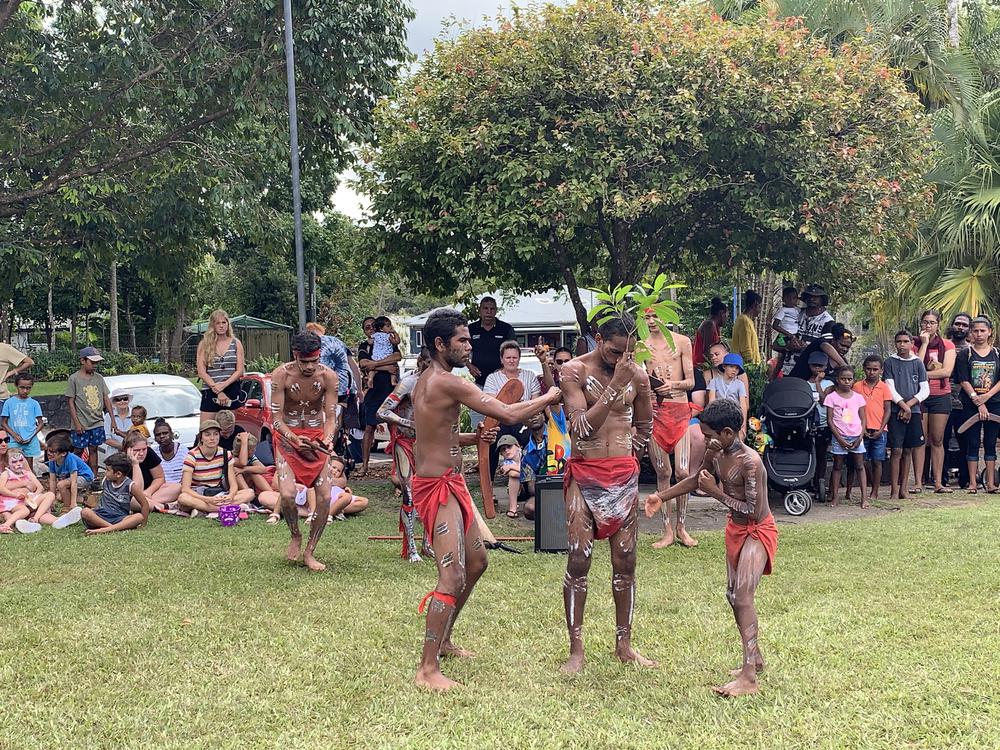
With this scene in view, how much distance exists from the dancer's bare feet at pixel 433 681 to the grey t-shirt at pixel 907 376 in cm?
808

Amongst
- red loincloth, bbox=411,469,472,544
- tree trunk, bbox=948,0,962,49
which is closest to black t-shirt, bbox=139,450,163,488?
red loincloth, bbox=411,469,472,544

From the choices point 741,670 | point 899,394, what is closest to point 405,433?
point 741,670

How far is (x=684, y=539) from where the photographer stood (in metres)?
8.52

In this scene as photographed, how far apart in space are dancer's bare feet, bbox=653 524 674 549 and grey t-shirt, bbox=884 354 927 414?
4.15 m

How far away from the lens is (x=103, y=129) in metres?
13.3

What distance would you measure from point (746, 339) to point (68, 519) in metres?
8.58

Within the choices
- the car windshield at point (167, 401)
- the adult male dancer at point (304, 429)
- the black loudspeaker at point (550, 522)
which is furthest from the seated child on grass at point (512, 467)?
the car windshield at point (167, 401)

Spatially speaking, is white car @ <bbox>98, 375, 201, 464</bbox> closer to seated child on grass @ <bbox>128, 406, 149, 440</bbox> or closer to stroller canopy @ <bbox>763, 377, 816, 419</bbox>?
seated child on grass @ <bbox>128, 406, 149, 440</bbox>

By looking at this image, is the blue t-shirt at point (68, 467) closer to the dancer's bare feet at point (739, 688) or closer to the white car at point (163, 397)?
the white car at point (163, 397)

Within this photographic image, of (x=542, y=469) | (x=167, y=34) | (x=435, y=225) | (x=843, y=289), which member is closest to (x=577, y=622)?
(x=542, y=469)

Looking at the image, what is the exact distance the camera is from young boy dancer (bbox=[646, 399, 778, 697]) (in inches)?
190

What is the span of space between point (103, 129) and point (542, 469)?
8.49m

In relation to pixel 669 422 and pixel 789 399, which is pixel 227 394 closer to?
pixel 669 422

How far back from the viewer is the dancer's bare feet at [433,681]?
4805 mm
